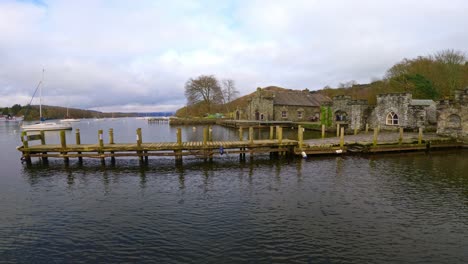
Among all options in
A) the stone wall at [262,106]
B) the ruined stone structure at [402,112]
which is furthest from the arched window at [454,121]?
the stone wall at [262,106]

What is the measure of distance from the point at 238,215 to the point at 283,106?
49626 mm

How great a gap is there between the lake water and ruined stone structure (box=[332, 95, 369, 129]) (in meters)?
17.8

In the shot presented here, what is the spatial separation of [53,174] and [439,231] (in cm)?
2041

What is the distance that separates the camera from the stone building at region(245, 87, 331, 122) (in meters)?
58.2

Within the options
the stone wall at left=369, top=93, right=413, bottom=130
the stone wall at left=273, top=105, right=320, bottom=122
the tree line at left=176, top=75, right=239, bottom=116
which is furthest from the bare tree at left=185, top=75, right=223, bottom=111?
the stone wall at left=369, top=93, right=413, bottom=130

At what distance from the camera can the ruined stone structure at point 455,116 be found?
2591cm

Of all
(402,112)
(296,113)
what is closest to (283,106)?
(296,113)

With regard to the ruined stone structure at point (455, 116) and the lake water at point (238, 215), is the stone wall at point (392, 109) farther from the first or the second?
the lake water at point (238, 215)

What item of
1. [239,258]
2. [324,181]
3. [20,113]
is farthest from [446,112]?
[20,113]

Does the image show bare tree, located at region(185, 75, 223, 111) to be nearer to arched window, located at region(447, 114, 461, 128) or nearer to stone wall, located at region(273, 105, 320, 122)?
stone wall, located at region(273, 105, 320, 122)

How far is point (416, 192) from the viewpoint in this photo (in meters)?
13.4

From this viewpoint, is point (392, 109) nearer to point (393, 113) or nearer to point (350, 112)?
point (393, 113)

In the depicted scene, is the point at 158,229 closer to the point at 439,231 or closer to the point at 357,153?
the point at 439,231

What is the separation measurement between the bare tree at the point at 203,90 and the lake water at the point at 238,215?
2605 inches
